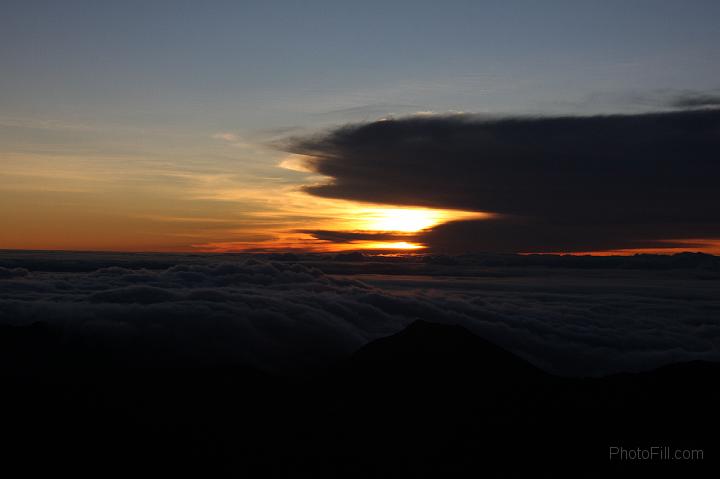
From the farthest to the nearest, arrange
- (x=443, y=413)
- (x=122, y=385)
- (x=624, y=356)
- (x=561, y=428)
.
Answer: (x=624, y=356)
(x=122, y=385)
(x=443, y=413)
(x=561, y=428)

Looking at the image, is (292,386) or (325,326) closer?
(292,386)

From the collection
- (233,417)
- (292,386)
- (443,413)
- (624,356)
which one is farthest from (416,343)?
(624,356)

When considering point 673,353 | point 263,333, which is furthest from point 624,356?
point 263,333

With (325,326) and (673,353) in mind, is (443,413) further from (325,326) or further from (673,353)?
(673,353)

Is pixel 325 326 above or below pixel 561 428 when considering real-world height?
above

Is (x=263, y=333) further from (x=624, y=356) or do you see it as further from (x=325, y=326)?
(x=624, y=356)

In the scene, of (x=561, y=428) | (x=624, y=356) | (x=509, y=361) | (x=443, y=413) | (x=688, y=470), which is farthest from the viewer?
(x=624, y=356)
